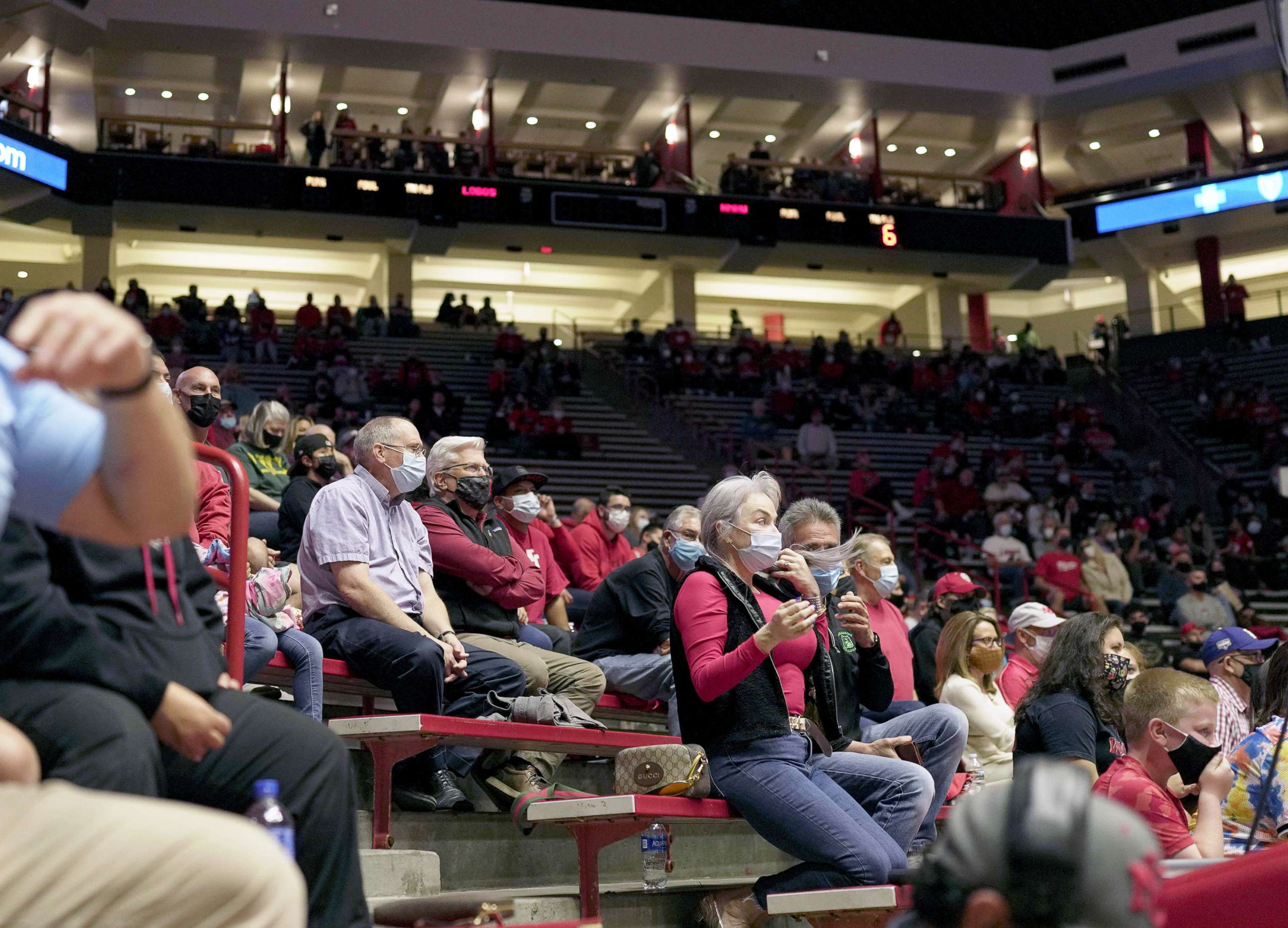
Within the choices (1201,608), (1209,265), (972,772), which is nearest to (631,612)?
(972,772)

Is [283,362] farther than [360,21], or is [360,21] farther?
[360,21]

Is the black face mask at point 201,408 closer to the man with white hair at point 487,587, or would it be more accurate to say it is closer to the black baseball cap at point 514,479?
the man with white hair at point 487,587

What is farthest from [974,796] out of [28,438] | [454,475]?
[454,475]

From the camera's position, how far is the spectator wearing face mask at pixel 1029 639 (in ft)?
20.7

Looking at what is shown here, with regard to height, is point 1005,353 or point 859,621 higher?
point 1005,353

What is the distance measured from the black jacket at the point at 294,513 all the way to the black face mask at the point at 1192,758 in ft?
10.8

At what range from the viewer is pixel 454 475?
5484mm

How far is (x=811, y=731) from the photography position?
4250 millimetres

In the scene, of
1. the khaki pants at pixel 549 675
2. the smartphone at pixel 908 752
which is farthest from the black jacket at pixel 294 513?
the smartphone at pixel 908 752

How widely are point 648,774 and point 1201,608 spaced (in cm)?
1073

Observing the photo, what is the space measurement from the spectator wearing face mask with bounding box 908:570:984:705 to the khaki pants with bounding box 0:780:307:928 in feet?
18.0

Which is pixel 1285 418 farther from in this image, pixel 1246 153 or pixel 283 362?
pixel 283 362

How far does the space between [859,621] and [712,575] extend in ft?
2.56

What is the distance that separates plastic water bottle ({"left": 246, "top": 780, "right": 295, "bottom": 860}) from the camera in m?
1.93
